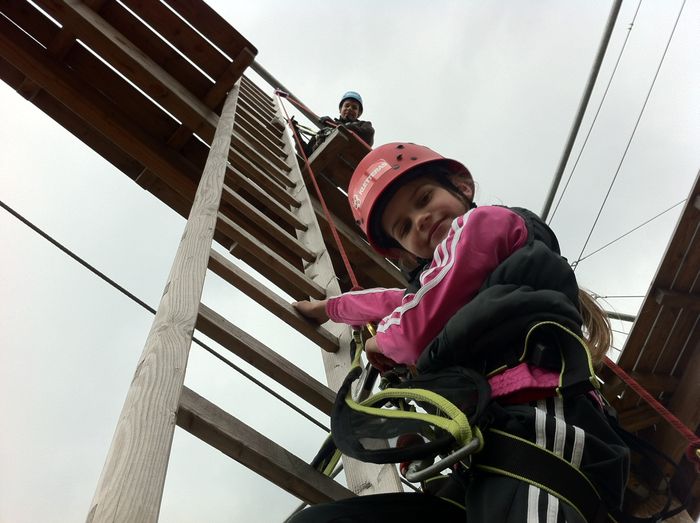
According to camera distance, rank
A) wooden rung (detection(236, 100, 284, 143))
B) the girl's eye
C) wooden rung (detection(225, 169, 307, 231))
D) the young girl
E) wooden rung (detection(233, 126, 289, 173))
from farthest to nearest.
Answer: wooden rung (detection(236, 100, 284, 143)) < wooden rung (detection(233, 126, 289, 173)) < wooden rung (detection(225, 169, 307, 231)) < the girl's eye < the young girl

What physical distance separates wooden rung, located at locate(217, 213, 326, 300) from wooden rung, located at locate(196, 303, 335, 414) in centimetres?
59

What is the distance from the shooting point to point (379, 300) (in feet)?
6.36

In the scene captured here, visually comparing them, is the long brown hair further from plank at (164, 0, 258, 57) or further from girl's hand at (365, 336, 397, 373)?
plank at (164, 0, 258, 57)

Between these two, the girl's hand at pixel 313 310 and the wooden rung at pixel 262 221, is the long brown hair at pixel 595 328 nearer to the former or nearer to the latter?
the girl's hand at pixel 313 310

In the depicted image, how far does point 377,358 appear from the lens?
1.62 metres

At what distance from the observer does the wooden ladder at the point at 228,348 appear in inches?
37.0

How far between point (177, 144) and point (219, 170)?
4.49 feet

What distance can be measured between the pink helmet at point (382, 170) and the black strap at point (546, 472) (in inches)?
43.4

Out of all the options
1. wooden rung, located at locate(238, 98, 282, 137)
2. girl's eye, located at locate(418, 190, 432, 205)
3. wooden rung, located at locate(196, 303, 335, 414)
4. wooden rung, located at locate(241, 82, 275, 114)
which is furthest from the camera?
wooden rung, located at locate(241, 82, 275, 114)

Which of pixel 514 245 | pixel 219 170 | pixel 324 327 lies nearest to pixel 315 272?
pixel 324 327

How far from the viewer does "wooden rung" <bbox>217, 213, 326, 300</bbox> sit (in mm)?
2338

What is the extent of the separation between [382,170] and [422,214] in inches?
9.0

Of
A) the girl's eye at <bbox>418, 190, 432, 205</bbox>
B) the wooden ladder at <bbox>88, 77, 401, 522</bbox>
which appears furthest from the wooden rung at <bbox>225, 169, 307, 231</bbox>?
the girl's eye at <bbox>418, 190, 432, 205</bbox>

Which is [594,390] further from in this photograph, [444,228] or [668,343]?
[668,343]
